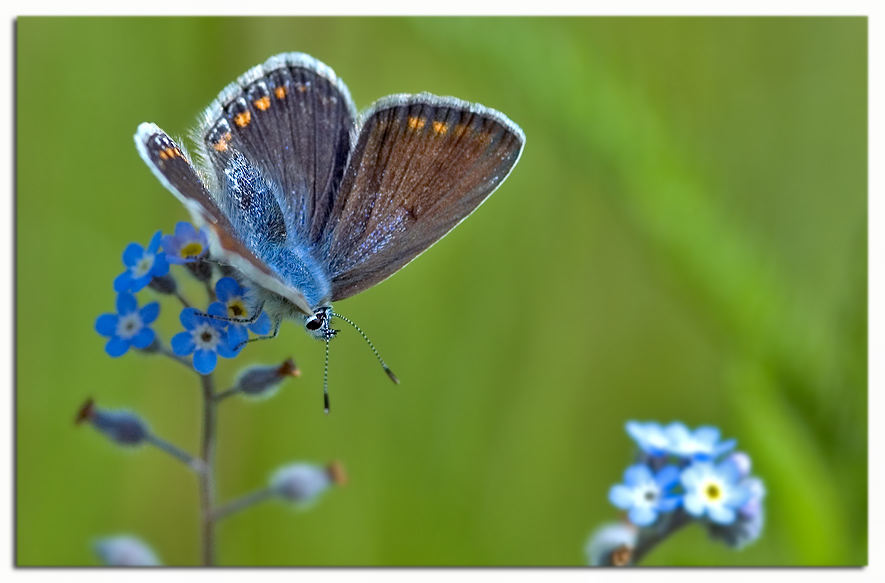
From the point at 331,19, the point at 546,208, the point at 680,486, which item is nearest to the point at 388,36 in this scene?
the point at 331,19

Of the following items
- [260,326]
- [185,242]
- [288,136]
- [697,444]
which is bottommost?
[697,444]

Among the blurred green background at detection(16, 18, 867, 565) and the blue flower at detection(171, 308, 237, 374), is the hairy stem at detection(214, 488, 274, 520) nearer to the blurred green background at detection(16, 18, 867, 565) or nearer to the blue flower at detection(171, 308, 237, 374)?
the blue flower at detection(171, 308, 237, 374)

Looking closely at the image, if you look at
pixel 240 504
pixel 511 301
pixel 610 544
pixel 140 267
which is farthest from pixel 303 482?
pixel 511 301

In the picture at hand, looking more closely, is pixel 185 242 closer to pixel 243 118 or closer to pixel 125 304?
pixel 125 304

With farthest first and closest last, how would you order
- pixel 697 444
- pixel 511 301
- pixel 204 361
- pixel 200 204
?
pixel 511 301
pixel 697 444
pixel 204 361
pixel 200 204

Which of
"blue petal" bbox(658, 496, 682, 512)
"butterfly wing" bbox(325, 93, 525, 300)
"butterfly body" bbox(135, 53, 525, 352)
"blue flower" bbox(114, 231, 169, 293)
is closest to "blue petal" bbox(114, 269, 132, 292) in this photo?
"blue flower" bbox(114, 231, 169, 293)

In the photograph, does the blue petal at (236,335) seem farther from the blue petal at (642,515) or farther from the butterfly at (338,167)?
the blue petal at (642,515)

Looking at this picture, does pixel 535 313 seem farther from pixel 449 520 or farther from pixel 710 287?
pixel 710 287
